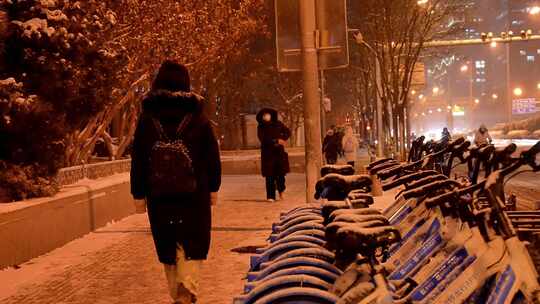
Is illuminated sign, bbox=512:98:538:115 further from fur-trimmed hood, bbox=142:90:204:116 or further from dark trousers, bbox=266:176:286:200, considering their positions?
fur-trimmed hood, bbox=142:90:204:116

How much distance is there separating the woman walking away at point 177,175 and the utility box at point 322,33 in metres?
4.39

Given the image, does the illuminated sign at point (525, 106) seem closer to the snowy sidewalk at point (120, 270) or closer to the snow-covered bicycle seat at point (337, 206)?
the snowy sidewalk at point (120, 270)

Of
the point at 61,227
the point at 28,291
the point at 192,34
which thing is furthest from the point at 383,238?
the point at 192,34

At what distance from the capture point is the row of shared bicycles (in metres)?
3.27

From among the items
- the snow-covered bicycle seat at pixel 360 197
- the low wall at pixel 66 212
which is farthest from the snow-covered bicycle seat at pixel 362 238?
the low wall at pixel 66 212

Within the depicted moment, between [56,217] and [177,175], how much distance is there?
16.5 ft

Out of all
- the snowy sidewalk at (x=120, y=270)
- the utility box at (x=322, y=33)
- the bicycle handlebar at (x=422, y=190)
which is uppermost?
the utility box at (x=322, y=33)

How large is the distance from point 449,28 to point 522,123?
40.3 metres

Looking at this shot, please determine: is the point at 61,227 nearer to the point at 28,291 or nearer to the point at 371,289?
the point at 28,291

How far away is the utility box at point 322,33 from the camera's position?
9.50m

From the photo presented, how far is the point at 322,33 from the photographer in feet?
31.1

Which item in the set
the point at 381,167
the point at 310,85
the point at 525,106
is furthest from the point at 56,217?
the point at 525,106

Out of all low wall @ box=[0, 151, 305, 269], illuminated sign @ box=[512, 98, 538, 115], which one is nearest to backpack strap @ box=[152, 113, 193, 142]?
low wall @ box=[0, 151, 305, 269]

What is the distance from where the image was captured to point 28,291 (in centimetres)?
725
